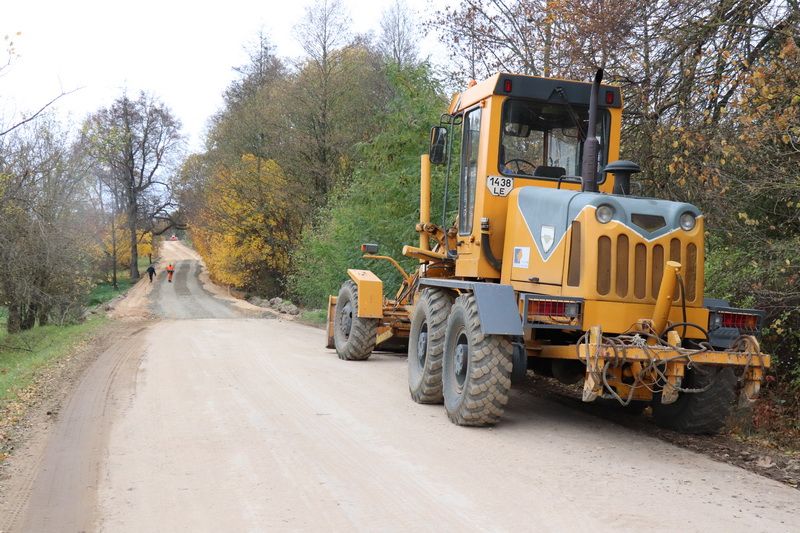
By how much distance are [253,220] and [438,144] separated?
3340 cm

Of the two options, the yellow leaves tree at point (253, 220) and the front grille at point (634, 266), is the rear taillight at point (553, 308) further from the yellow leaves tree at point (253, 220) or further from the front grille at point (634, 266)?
the yellow leaves tree at point (253, 220)

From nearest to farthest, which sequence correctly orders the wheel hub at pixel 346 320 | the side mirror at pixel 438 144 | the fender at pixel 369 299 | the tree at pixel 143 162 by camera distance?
the side mirror at pixel 438 144, the fender at pixel 369 299, the wheel hub at pixel 346 320, the tree at pixel 143 162

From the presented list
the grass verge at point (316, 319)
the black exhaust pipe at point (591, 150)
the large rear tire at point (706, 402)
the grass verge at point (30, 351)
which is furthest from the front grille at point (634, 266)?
the grass verge at point (316, 319)

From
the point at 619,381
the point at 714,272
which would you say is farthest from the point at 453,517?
the point at 714,272

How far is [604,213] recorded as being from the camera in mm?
6492

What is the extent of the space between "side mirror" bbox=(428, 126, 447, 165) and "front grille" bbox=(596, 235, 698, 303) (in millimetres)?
2996

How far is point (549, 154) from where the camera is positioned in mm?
8125

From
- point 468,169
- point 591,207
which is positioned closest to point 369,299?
point 468,169

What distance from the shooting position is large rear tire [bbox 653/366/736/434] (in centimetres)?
683

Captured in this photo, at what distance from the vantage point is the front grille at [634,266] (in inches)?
256

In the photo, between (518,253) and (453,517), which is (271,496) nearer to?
(453,517)

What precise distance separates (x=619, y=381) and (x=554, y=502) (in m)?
2.01

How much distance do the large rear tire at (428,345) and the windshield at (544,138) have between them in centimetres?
166

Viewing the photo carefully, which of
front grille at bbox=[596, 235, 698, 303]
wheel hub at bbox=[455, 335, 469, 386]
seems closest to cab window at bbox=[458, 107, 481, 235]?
wheel hub at bbox=[455, 335, 469, 386]
